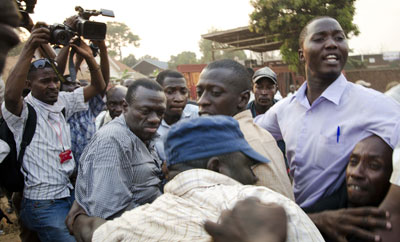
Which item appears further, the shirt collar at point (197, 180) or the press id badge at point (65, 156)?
the press id badge at point (65, 156)

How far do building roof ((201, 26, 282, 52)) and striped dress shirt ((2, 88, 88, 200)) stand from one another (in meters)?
13.4

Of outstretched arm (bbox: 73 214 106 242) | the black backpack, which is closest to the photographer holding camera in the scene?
the black backpack

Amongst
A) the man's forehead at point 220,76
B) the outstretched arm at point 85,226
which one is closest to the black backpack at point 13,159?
the outstretched arm at point 85,226

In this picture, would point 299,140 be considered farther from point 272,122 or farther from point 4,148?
point 4,148

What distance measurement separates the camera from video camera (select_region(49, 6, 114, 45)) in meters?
3.35

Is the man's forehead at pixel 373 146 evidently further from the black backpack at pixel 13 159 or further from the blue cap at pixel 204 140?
the black backpack at pixel 13 159

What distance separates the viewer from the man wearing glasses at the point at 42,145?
297 cm

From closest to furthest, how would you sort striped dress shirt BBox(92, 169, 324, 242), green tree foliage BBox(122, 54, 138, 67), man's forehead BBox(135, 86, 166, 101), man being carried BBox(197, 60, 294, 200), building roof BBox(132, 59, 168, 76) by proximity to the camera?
striped dress shirt BBox(92, 169, 324, 242)
man being carried BBox(197, 60, 294, 200)
man's forehead BBox(135, 86, 166, 101)
building roof BBox(132, 59, 168, 76)
green tree foliage BBox(122, 54, 138, 67)

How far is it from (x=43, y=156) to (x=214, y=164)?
8.16 feet

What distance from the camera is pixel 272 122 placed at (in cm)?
258

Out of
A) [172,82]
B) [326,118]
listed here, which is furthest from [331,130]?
[172,82]

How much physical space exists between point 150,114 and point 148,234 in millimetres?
1396

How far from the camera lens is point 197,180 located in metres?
1.14

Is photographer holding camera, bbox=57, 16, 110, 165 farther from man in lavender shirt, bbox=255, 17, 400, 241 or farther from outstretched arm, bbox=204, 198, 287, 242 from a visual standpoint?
outstretched arm, bbox=204, 198, 287, 242
